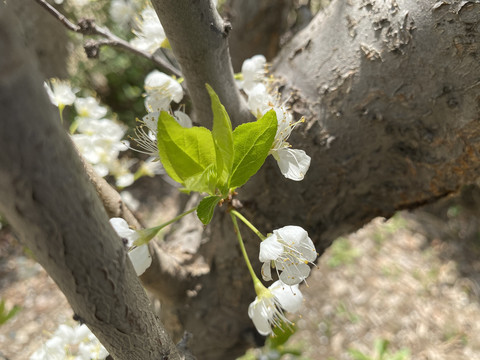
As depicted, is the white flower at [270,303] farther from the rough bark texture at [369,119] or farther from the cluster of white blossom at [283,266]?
the rough bark texture at [369,119]

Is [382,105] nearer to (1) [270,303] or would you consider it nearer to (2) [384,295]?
(1) [270,303]

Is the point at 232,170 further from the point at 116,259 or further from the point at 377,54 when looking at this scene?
the point at 377,54

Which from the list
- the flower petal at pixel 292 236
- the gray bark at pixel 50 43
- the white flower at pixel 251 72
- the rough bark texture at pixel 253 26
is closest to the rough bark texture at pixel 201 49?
the white flower at pixel 251 72

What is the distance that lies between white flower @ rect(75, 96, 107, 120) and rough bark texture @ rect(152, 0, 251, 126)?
36 centimetres

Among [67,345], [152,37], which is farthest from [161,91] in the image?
[67,345]

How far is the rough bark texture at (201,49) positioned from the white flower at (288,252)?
23 centimetres

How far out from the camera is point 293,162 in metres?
0.57

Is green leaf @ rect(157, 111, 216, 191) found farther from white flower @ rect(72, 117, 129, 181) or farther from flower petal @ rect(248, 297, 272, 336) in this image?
white flower @ rect(72, 117, 129, 181)

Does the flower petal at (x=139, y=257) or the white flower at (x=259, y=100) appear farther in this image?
the white flower at (x=259, y=100)

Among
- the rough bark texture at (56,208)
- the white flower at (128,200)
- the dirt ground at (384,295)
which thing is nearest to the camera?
the rough bark texture at (56,208)

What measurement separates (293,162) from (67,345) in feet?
1.96

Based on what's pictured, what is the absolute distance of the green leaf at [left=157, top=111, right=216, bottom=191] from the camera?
433 mm

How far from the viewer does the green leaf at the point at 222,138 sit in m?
0.39

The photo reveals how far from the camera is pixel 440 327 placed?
1.95 metres
